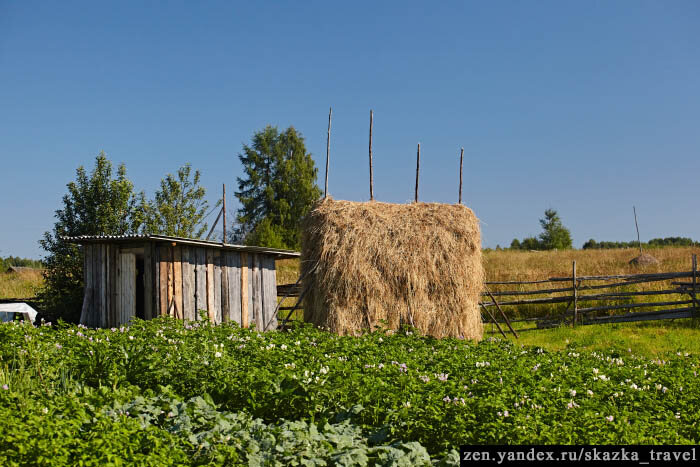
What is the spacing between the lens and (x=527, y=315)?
20172 mm

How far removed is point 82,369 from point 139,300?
8750 millimetres

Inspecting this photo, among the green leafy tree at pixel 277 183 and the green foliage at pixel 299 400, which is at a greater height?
the green leafy tree at pixel 277 183

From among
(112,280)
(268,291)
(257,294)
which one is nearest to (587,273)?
(268,291)

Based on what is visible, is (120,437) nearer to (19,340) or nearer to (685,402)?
(19,340)

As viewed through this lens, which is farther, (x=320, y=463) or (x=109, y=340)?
(x=109, y=340)

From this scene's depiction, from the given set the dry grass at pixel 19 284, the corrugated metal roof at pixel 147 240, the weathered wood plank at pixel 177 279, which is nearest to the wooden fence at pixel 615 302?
the corrugated metal roof at pixel 147 240

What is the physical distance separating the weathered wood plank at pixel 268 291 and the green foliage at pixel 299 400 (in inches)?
338

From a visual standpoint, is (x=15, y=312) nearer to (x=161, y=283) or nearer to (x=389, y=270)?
(x=161, y=283)

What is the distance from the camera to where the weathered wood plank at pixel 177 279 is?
14.0 metres

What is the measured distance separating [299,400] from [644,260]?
2812 cm

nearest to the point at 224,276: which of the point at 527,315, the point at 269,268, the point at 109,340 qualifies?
the point at 269,268

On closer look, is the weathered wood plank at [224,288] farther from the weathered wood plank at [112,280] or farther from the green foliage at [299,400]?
the green foliage at [299,400]

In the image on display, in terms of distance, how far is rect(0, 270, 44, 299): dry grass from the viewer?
26219 millimetres

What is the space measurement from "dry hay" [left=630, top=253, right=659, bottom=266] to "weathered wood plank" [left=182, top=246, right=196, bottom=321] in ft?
75.2
